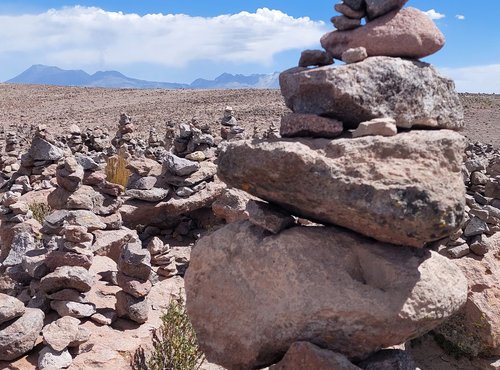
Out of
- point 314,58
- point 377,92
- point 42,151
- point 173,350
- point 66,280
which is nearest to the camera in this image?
point 377,92

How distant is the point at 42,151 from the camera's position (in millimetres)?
14781

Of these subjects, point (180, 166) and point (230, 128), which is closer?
point (180, 166)

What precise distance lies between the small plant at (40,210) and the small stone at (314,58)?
8951mm

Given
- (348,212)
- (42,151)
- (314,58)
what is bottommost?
(42,151)

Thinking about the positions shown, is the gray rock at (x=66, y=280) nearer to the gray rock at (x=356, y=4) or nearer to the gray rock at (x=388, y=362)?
the gray rock at (x=388, y=362)

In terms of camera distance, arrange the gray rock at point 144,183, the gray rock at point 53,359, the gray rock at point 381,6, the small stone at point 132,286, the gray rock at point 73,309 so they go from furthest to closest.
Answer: the gray rock at point 144,183 < the small stone at point 132,286 < the gray rock at point 73,309 < the gray rock at point 53,359 < the gray rock at point 381,6

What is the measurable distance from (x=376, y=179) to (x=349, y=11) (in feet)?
6.51

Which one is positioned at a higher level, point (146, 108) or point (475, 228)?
point (475, 228)

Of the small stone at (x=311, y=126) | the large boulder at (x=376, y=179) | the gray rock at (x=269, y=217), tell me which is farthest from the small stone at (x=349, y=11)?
the gray rock at (x=269, y=217)

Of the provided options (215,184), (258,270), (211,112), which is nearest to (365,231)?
(258,270)

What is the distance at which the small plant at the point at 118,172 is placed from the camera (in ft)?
45.9

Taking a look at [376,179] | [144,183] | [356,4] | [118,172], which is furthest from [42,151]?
[376,179]

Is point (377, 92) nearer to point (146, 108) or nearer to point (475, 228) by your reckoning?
point (475, 228)

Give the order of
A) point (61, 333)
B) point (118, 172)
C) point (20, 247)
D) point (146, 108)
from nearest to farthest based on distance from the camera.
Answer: point (61, 333)
point (20, 247)
point (118, 172)
point (146, 108)
